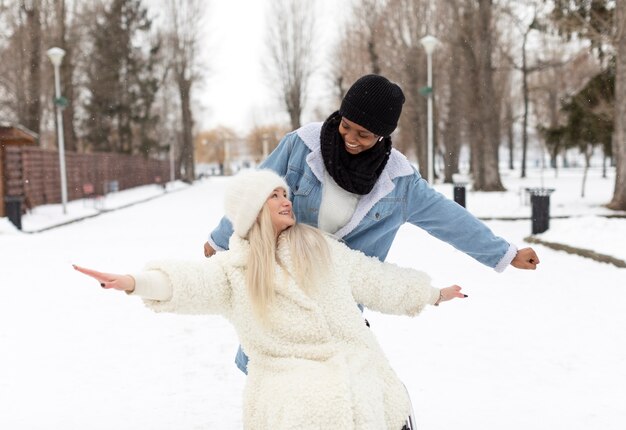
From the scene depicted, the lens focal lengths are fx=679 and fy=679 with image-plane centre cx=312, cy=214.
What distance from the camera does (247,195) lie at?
251cm

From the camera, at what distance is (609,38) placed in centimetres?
1611

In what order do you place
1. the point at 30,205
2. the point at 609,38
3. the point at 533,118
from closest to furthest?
the point at 609,38 < the point at 30,205 < the point at 533,118

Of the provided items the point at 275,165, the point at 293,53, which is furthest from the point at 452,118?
the point at 275,165

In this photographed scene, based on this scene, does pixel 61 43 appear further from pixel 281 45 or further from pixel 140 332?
pixel 140 332

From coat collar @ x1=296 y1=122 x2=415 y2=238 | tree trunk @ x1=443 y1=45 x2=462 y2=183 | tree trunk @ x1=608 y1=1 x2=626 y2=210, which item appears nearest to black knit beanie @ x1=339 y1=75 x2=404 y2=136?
coat collar @ x1=296 y1=122 x2=415 y2=238

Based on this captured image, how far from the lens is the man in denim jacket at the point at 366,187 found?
2.54 meters

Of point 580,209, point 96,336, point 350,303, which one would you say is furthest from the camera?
point 580,209

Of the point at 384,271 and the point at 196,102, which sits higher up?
the point at 196,102

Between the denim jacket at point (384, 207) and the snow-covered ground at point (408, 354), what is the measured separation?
150 centimetres

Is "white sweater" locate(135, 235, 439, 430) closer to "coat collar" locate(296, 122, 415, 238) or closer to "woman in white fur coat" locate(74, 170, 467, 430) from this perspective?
"woman in white fur coat" locate(74, 170, 467, 430)

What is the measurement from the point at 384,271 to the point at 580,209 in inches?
679

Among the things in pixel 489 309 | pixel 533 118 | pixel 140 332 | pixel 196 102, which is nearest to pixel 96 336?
pixel 140 332

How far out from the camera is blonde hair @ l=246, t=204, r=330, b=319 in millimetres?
2385

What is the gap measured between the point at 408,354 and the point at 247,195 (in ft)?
10.5
